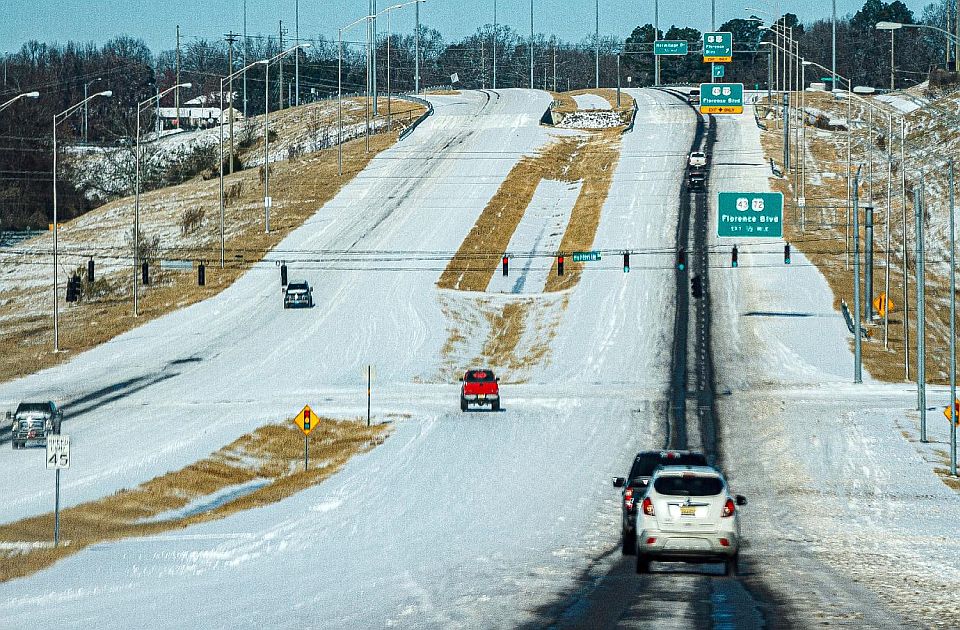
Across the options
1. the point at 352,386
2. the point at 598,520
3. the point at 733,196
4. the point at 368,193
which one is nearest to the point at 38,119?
the point at 368,193

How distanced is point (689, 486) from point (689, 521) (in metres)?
0.59

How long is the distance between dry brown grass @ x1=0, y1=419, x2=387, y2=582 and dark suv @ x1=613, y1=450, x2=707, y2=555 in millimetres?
10212

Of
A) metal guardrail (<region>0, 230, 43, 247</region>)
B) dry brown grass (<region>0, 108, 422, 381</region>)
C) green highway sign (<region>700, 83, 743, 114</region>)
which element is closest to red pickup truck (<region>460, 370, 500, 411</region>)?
dry brown grass (<region>0, 108, 422, 381</region>)

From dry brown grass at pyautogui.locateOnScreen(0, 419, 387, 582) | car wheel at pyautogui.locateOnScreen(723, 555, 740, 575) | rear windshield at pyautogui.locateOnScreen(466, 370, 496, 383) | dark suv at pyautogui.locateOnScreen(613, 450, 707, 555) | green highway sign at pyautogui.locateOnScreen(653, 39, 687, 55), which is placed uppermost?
green highway sign at pyautogui.locateOnScreen(653, 39, 687, 55)

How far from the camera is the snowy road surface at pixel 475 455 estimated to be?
19797 mm

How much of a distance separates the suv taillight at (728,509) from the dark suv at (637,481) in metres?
2.25

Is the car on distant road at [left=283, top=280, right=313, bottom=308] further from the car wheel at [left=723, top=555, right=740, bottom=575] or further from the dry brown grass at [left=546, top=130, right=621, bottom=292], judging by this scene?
the car wheel at [left=723, top=555, right=740, bottom=575]

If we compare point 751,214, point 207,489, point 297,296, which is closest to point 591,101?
point 751,214

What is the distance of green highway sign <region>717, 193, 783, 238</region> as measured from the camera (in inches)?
3307

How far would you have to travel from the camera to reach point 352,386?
6034cm

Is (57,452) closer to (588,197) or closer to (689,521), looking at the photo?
(689,521)

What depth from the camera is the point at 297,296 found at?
7906cm

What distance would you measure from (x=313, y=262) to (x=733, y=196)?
28253mm

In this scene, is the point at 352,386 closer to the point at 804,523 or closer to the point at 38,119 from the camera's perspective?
the point at 804,523
